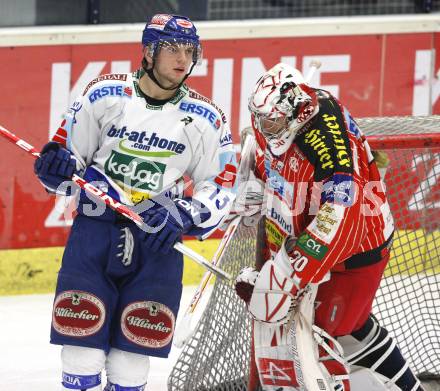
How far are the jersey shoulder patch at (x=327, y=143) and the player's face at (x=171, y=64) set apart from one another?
15.1 inches

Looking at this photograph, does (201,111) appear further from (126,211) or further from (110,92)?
(126,211)

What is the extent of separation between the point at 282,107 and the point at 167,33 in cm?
40

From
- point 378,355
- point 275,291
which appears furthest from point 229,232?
point 378,355

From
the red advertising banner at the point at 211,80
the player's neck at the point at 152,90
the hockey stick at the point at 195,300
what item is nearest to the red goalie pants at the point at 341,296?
the hockey stick at the point at 195,300

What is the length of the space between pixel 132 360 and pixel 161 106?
74 centimetres

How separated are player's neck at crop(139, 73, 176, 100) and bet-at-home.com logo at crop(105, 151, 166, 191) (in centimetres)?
19

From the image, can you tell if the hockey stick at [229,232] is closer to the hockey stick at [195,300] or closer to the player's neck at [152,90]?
the hockey stick at [195,300]

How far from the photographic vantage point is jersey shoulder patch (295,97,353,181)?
151 inches

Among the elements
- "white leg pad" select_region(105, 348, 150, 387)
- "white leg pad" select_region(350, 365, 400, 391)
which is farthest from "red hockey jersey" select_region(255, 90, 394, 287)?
"white leg pad" select_region(105, 348, 150, 387)

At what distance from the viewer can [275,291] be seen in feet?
12.9

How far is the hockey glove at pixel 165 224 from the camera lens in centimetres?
389

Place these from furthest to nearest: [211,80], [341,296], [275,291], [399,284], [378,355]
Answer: [211,80] → [399,284] → [378,355] → [341,296] → [275,291]

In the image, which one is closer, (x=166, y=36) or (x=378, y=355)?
(x=166, y=36)

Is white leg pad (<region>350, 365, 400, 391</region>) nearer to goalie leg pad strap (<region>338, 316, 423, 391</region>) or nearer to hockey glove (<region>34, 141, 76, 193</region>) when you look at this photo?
goalie leg pad strap (<region>338, 316, 423, 391</region>)
